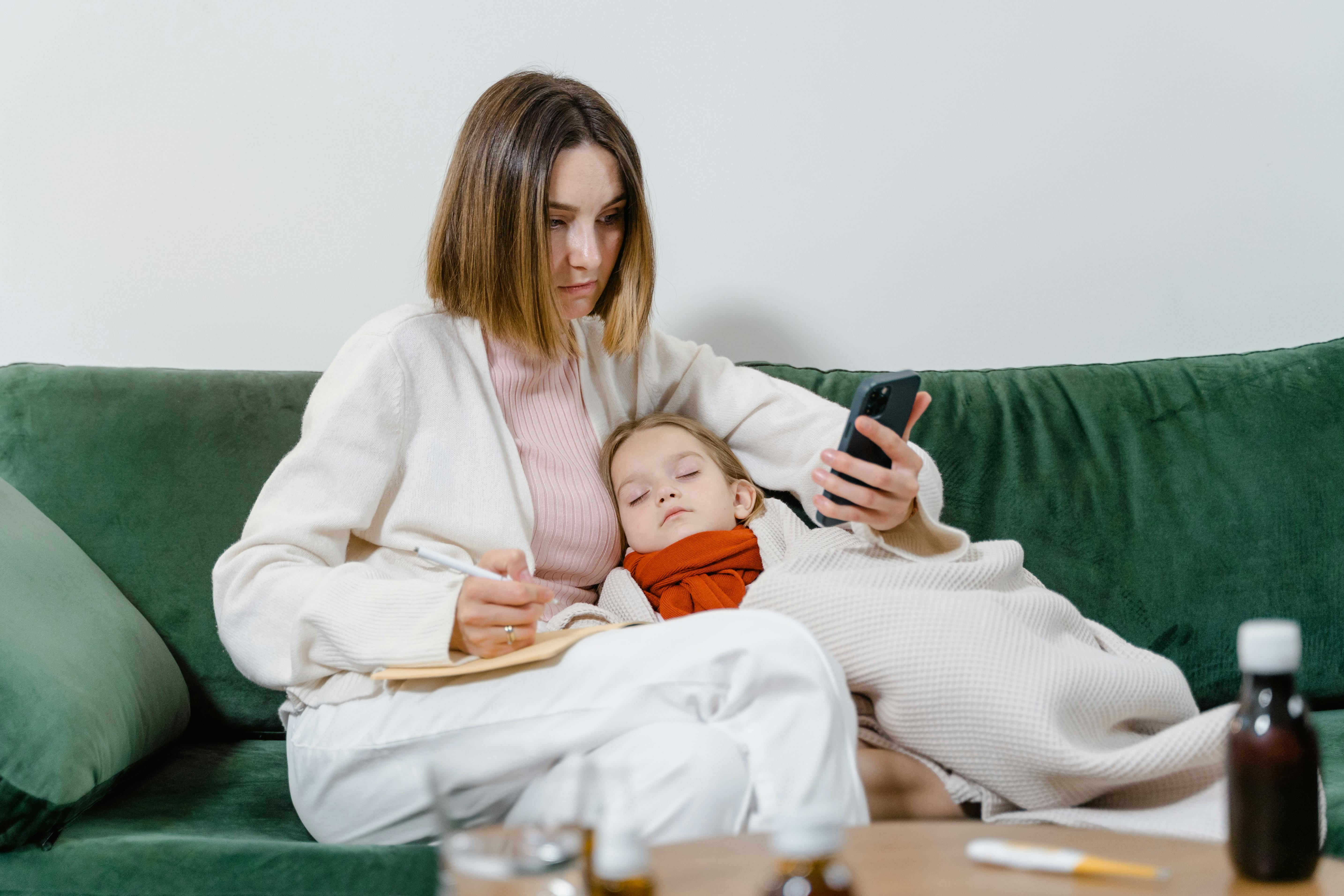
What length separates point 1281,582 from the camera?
1601 millimetres

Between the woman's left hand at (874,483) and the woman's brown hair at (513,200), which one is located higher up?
the woman's brown hair at (513,200)

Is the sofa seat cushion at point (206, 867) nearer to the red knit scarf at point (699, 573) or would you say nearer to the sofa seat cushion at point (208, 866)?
the sofa seat cushion at point (208, 866)

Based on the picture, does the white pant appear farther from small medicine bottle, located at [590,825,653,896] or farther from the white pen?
small medicine bottle, located at [590,825,653,896]

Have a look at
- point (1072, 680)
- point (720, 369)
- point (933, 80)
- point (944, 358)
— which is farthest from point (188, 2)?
point (1072, 680)

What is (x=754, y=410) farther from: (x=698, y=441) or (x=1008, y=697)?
(x=1008, y=697)

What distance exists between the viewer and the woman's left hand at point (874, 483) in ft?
4.07

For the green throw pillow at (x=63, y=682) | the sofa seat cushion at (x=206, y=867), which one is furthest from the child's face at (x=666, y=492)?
the green throw pillow at (x=63, y=682)

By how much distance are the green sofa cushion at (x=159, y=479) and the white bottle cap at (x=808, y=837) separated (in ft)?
3.86

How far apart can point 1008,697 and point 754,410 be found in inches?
27.0

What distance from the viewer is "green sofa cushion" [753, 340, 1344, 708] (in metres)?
1.59

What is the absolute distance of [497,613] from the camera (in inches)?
41.0

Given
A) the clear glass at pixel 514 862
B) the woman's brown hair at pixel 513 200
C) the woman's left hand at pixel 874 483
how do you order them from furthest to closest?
the woman's brown hair at pixel 513 200 → the woman's left hand at pixel 874 483 → the clear glass at pixel 514 862

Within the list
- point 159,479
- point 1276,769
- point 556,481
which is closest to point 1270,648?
point 1276,769

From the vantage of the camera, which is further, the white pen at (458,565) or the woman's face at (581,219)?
the woman's face at (581,219)
